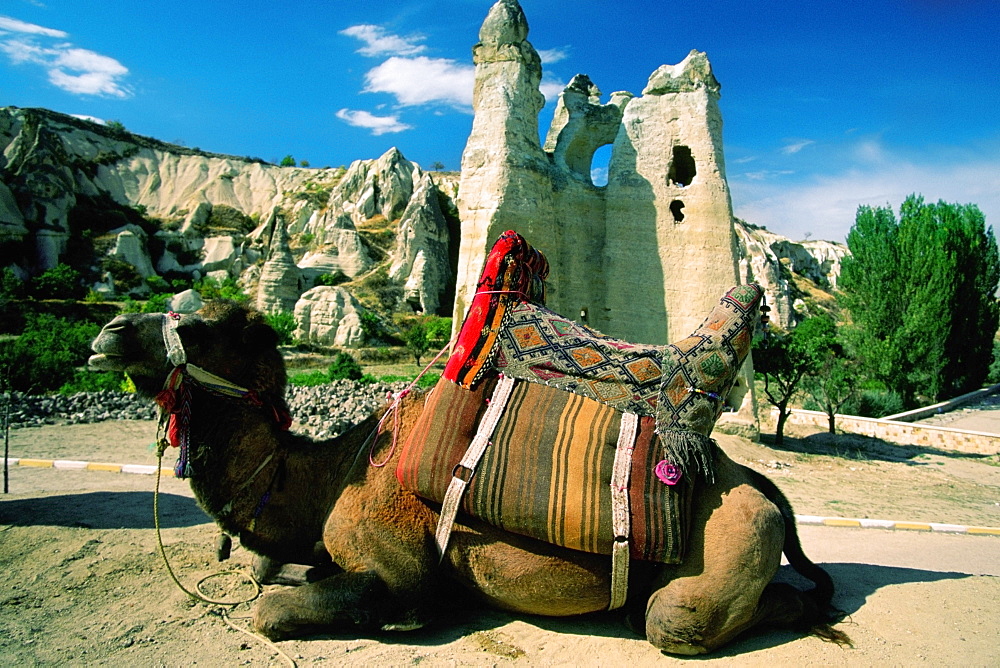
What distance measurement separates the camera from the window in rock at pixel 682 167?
1428 centimetres

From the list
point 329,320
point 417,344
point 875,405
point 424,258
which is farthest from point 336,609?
point 424,258

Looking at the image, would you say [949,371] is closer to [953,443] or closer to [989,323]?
[989,323]

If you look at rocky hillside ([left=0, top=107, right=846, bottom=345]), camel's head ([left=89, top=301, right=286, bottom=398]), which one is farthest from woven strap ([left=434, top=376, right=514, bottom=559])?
rocky hillside ([left=0, top=107, right=846, bottom=345])

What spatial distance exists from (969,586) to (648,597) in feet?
7.17

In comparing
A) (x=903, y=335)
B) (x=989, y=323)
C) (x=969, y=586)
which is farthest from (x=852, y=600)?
(x=989, y=323)

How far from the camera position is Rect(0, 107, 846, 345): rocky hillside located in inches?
1606

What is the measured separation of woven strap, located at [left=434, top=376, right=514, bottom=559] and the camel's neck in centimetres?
65

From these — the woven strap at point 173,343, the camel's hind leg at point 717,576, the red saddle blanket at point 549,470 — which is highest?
the woven strap at point 173,343

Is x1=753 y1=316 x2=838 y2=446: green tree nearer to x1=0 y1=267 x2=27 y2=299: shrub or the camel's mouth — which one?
the camel's mouth

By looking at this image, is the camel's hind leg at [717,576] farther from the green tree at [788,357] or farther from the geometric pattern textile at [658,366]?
the green tree at [788,357]

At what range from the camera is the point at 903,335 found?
2366 centimetres

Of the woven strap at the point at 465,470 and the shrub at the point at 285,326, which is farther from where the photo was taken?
the shrub at the point at 285,326

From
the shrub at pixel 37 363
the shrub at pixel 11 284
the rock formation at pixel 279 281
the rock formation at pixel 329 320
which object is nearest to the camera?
the shrub at pixel 37 363

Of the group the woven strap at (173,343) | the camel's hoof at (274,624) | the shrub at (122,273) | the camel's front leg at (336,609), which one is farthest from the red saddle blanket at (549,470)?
the shrub at (122,273)
